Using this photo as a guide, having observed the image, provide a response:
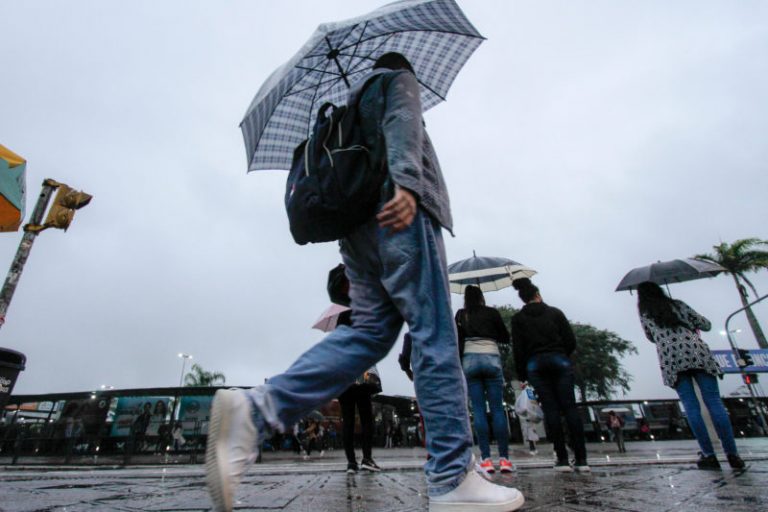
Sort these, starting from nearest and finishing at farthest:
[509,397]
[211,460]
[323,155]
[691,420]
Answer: [211,460]
[323,155]
[691,420]
[509,397]

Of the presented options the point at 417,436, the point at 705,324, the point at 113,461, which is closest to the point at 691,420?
the point at 705,324

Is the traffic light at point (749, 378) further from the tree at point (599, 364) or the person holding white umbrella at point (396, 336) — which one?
the person holding white umbrella at point (396, 336)

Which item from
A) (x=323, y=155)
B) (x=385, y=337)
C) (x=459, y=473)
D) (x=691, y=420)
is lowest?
(x=459, y=473)

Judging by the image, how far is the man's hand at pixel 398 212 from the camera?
65.0 inches

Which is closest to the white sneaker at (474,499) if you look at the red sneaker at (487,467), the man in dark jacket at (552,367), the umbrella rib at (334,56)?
the red sneaker at (487,467)

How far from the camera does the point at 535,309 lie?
4473 mm

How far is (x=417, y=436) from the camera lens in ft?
76.1

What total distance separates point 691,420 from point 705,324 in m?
0.97

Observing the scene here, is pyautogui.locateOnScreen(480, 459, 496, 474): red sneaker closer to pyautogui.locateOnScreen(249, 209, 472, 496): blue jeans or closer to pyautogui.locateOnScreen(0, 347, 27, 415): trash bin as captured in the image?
pyautogui.locateOnScreen(249, 209, 472, 496): blue jeans

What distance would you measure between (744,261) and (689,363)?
36.3m

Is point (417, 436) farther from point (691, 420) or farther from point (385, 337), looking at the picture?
point (385, 337)

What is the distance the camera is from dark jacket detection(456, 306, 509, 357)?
15.0ft

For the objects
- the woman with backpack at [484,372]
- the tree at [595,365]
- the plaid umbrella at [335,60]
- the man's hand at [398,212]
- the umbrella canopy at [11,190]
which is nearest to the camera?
the man's hand at [398,212]

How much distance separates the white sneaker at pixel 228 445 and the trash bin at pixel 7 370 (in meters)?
3.85
